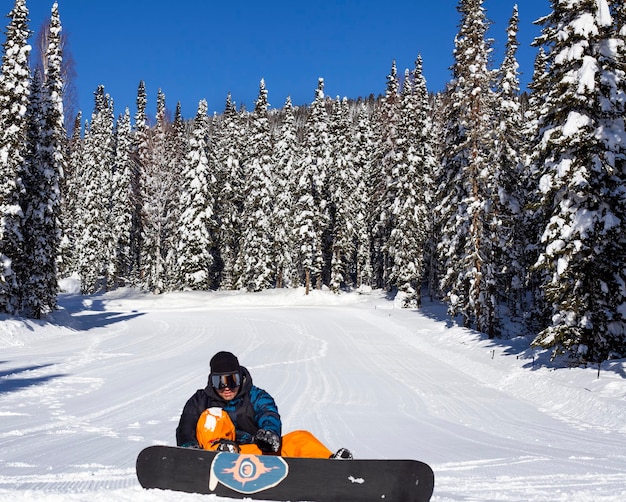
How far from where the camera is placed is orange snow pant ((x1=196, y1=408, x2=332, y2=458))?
16.5 ft

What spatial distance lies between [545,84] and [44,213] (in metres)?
21.7

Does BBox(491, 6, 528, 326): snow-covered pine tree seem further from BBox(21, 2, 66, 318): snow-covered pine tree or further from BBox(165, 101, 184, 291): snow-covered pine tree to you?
BBox(165, 101, 184, 291): snow-covered pine tree

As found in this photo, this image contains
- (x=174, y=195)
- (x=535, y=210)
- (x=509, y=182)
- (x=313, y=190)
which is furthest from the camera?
(x=174, y=195)

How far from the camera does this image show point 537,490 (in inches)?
230

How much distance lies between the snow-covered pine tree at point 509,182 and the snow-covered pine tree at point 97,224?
38996mm

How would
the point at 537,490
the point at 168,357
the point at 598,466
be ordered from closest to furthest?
1. the point at 537,490
2. the point at 598,466
3. the point at 168,357

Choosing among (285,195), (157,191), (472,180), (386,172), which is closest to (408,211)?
(386,172)

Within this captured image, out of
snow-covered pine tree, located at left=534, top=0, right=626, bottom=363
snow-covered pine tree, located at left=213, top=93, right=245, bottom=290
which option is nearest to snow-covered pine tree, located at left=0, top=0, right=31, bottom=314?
snow-covered pine tree, located at left=534, top=0, right=626, bottom=363

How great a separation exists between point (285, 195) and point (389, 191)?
12177 mm

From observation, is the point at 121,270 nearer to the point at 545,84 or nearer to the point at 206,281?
the point at 206,281

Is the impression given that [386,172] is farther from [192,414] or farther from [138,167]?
[192,414]

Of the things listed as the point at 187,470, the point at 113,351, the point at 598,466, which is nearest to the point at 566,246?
the point at 598,466

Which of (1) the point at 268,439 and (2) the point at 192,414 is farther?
(2) the point at 192,414

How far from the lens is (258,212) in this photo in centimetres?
5172
